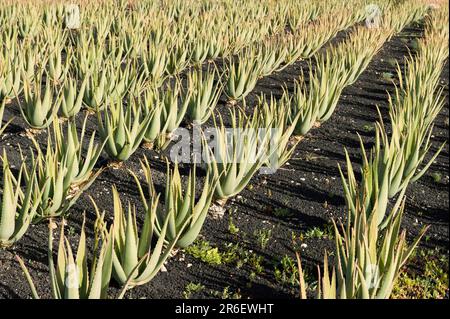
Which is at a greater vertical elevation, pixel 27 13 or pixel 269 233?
pixel 27 13

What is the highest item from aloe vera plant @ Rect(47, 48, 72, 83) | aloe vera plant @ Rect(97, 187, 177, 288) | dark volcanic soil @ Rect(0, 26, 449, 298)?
aloe vera plant @ Rect(47, 48, 72, 83)

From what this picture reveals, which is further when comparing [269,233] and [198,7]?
[198,7]

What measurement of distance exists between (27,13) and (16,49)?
2.38 meters

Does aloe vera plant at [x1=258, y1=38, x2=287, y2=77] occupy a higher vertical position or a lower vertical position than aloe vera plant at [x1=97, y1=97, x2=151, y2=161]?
higher

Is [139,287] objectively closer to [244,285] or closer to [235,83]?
[244,285]

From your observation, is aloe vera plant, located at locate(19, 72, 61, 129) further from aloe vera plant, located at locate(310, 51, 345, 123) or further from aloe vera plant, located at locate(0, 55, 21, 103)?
aloe vera plant, located at locate(310, 51, 345, 123)

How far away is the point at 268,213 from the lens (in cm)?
339

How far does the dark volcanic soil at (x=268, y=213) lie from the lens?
2.62 m

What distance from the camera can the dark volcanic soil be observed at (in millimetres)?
2625

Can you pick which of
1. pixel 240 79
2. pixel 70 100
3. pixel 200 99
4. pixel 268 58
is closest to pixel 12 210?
pixel 70 100

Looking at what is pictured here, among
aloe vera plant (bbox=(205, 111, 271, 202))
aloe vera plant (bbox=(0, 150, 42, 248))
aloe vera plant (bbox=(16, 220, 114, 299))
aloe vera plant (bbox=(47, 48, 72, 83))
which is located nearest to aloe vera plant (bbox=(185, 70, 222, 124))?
aloe vera plant (bbox=(205, 111, 271, 202))

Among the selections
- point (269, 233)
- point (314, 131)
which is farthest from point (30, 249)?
point (314, 131)

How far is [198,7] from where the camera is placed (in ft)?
31.2

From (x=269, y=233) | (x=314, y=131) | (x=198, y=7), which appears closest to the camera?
(x=269, y=233)
